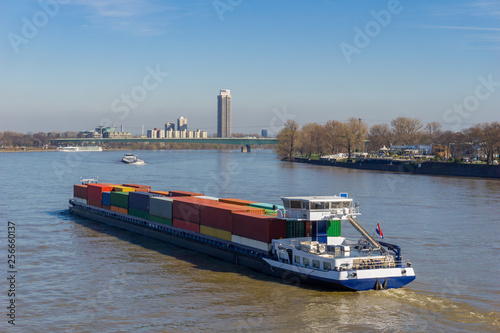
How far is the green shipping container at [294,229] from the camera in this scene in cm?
3084

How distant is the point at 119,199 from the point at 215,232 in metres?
17.2

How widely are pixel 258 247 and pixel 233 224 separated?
9.67ft

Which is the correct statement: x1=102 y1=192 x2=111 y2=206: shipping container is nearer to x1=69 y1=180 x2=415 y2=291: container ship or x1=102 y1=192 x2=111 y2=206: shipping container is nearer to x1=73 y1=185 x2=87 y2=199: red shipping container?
x1=73 y1=185 x2=87 y2=199: red shipping container

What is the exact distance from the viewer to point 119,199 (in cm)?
4956

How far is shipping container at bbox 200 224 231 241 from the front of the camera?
34.3 metres

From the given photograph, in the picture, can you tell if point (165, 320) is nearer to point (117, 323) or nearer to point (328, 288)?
point (117, 323)

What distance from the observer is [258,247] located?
31.4 metres

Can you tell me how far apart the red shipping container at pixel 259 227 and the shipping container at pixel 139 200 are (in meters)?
14.2

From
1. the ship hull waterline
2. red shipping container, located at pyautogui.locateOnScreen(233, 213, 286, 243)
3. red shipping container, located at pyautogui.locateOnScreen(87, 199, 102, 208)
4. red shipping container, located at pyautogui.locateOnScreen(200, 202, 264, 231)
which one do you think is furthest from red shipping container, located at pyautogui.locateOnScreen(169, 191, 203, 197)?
red shipping container, located at pyautogui.locateOnScreen(233, 213, 286, 243)

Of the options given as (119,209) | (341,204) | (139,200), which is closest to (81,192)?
(119,209)

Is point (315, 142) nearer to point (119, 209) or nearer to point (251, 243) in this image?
point (119, 209)

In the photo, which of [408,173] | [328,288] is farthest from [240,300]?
[408,173]

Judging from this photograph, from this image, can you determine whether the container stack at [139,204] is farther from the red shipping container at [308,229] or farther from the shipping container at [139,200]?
the red shipping container at [308,229]

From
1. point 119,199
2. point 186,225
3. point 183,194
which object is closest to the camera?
point 186,225
